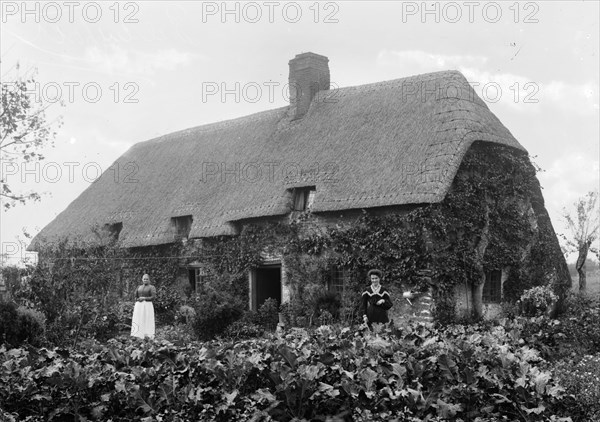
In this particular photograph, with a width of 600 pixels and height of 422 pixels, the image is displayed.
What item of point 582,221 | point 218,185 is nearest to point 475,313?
point 218,185

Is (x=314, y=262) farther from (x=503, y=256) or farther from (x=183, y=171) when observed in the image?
(x=183, y=171)

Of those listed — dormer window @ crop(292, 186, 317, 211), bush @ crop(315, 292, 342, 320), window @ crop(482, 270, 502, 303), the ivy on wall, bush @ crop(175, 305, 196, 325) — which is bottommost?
bush @ crop(175, 305, 196, 325)

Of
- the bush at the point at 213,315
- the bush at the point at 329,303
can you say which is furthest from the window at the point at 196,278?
the bush at the point at 329,303

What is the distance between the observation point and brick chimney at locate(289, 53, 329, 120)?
23109mm

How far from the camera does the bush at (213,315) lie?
55.5 ft

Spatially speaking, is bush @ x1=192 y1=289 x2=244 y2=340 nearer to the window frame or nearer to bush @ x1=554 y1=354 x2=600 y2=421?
the window frame

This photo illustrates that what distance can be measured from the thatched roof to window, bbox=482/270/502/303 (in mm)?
3399

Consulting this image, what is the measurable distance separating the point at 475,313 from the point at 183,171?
11.5 metres

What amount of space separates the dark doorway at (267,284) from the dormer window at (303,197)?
1.80 metres

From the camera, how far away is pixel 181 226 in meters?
22.9

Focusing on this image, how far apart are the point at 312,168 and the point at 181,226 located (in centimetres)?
525

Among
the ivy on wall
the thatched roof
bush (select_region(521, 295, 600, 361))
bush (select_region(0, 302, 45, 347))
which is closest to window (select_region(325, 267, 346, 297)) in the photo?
the ivy on wall

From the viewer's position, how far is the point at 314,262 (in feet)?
61.9

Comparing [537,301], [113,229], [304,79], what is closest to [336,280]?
[537,301]
